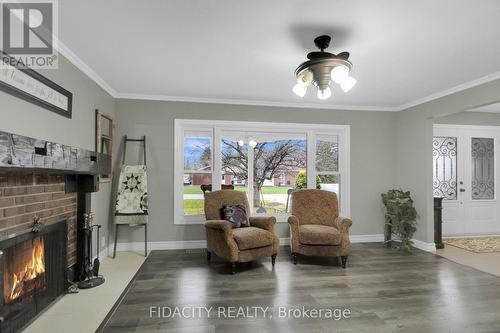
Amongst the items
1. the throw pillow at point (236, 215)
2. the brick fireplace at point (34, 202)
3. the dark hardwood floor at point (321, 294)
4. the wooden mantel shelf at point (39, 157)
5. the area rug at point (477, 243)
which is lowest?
the area rug at point (477, 243)

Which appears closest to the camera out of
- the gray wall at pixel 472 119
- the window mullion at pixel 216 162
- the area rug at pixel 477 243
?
the area rug at pixel 477 243

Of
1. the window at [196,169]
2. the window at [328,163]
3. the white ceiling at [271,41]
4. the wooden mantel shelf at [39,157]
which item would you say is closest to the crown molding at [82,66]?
the white ceiling at [271,41]

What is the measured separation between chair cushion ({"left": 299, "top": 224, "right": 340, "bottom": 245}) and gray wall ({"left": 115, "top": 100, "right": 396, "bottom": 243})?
1.06 meters

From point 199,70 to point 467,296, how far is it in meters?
3.73

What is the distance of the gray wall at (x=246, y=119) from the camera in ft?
14.4

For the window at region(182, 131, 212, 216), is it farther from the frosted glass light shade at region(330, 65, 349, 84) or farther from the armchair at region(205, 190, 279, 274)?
the frosted glass light shade at region(330, 65, 349, 84)

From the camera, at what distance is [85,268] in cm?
296

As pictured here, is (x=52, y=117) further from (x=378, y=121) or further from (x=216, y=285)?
(x=378, y=121)

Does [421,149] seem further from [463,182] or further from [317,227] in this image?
[317,227]

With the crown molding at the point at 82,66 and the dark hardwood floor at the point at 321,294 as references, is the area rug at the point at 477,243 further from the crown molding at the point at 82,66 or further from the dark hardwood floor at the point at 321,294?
the crown molding at the point at 82,66

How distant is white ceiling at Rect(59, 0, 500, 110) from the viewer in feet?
6.83

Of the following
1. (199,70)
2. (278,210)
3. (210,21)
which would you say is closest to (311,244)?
(278,210)

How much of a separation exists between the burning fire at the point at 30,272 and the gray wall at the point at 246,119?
6.47 feet

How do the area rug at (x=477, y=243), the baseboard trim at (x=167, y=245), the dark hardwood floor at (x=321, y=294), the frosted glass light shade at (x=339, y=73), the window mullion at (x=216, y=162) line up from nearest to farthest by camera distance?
1. the dark hardwood floor at (x=321, y=294)
2. the frosted glass light shade at (x=339, y=73)
3. the baseboard trim at (x=167, y=245)
4. the area rug at (x=477, y=243)
5. the window mullion at (x=216, y=162)
